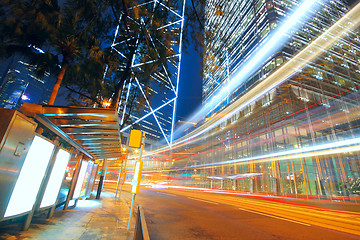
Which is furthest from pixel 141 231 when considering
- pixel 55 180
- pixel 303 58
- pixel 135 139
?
pixel 303 58

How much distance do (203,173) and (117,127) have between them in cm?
2912

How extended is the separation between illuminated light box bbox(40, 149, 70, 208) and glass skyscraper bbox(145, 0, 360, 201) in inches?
465

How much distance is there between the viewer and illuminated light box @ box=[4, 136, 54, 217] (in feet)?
8.36

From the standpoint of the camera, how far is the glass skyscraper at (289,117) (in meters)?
17.0

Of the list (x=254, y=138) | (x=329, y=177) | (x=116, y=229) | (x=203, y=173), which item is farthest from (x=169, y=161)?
(x=116, y=229)

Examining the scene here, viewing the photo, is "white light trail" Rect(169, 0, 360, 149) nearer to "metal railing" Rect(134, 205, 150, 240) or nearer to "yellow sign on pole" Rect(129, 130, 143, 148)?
"yellow sign on pole" Rect(129, 130, 143, 148)

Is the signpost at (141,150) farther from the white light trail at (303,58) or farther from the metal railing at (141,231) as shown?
the white light trail at (303,58)

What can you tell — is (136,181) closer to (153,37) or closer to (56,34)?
(56,34)

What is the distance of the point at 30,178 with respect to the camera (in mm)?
2857

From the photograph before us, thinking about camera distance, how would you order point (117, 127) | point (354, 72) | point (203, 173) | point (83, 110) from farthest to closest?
point (203, 173) < point (354, 72) < point (117, 127) < point (83, 110)

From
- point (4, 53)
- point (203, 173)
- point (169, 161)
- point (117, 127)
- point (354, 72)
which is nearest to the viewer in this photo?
point (4, 53)

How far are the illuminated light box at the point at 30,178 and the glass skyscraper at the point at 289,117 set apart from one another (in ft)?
40.1

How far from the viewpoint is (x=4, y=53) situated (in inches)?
151

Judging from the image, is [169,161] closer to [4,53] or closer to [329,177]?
[329,177]
